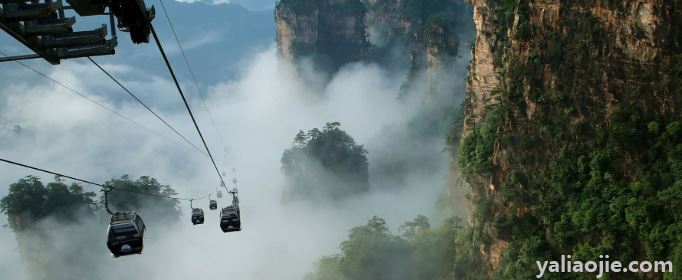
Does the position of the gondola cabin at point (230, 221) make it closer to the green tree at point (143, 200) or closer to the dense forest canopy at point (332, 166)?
the green tree at point (143, 200)

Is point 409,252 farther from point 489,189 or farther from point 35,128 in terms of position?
point 35,128

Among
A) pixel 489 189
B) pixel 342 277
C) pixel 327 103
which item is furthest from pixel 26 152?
pixel 489 189

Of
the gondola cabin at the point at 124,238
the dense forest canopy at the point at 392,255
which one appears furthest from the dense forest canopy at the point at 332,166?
the gondola cabin at the point at 124,238

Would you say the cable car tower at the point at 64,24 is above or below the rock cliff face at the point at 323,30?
below

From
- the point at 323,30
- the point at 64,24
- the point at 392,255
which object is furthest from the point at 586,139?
the point at 323,30

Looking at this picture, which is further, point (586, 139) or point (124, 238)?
point (586, 139)

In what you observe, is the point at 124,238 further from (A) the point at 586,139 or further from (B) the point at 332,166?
(B) the point at 332,166

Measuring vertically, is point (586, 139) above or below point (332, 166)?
below
